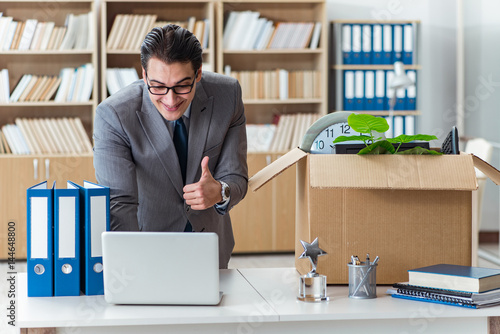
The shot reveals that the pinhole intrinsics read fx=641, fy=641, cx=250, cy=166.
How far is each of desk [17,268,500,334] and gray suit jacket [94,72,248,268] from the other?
1.05 ft

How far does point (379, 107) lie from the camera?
484cm

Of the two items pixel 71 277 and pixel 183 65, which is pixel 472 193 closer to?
pixel 183 65

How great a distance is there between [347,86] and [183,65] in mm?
A: 3358

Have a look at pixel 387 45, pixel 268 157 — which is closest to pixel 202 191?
pixel 268 157

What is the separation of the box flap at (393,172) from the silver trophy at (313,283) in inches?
6.1

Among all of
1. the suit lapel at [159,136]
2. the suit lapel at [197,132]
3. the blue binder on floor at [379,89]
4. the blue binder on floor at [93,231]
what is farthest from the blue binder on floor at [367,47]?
the blue binder on floor at [93,231]

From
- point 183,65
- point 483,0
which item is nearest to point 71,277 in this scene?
point 183,65

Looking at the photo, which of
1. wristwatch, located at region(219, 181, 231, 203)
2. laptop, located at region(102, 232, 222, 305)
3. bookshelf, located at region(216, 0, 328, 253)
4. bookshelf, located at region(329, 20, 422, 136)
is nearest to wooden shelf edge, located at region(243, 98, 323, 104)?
bookshelf, located at region(216, 0, 328, 253)

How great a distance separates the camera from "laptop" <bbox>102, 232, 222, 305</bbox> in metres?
1.37

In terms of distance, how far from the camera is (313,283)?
1474mm

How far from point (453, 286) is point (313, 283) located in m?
0.32

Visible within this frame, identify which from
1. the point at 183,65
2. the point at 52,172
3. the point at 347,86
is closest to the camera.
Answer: the point at 183,65

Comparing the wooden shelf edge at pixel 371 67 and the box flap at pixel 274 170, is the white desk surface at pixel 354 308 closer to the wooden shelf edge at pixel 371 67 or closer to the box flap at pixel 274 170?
the box flap at pixel 274 170

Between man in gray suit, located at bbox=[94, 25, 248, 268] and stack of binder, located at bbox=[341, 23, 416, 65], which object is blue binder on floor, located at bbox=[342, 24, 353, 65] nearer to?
stack of binder, located at bbox=[341, 23, 416, 65]
